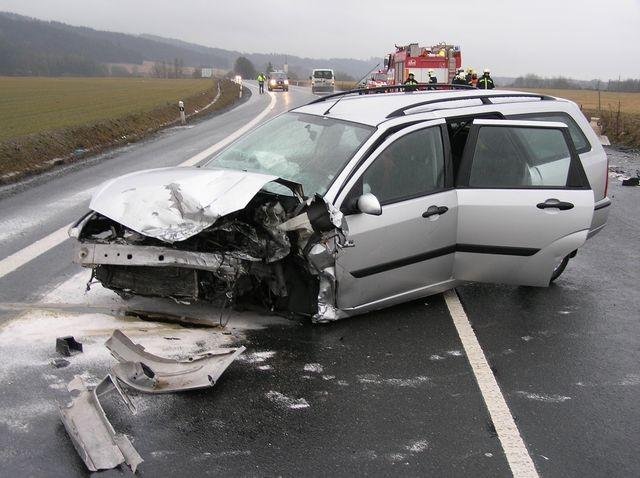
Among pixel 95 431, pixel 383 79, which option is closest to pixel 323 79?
pixel 383 79

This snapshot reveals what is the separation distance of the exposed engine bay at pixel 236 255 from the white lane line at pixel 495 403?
3.26 feet

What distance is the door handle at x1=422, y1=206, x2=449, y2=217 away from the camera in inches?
186

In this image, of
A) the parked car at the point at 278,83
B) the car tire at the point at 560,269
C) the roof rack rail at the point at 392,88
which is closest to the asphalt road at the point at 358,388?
the car tire at the point at 560,269

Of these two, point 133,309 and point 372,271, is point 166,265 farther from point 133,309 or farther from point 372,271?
point 372,271

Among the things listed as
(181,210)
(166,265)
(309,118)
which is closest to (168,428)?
(166,265)

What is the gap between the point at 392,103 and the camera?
541 cm

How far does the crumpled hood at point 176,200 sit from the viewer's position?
406 cm

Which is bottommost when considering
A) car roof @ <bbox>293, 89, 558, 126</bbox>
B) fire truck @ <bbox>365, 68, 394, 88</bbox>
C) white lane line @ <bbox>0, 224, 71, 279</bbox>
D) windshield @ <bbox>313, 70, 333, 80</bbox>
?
white lane line @ <bbox>0, 224, 71, 279</bbox>

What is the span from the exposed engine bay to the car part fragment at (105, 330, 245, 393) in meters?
0.53

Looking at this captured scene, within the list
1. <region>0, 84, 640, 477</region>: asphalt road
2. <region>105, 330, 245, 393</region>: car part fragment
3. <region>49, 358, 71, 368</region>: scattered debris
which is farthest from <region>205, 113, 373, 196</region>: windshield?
<region>49, 358, 71, 368</region>: scattered debris

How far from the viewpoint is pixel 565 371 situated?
415 centimetres

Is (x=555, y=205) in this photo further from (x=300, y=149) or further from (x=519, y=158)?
(x=300, y=149)

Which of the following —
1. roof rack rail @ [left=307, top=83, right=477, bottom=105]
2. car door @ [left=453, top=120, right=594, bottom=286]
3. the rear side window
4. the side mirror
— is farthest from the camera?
roof rack rail @ [left=307, top=83, right=477, bottom=105]

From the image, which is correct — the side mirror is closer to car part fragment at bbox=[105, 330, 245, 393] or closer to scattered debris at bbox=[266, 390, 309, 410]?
car part fragment at bbox=[105, 330, 245, 393]
